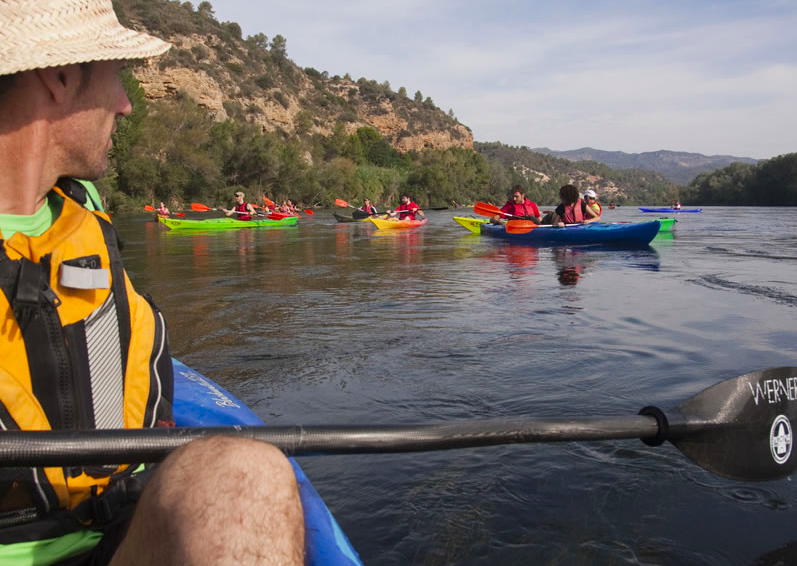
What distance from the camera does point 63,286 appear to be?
130 centimetres

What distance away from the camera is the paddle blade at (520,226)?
14.4 metres

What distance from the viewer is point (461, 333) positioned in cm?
546

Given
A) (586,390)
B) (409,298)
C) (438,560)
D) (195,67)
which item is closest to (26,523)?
(438,560)

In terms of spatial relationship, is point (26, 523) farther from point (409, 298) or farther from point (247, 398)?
point (409, 298)

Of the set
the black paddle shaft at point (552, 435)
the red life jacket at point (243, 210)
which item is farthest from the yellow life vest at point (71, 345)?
the red life jacket at point (243, 210)

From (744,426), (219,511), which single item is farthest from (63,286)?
(744,426)

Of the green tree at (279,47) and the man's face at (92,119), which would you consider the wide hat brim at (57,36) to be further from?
the green tree at (279,47)

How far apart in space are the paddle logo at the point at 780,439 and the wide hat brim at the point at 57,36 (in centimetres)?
228

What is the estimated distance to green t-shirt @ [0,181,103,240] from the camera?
1.28 m

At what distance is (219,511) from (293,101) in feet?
239

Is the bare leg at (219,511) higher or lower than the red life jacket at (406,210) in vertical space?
lower

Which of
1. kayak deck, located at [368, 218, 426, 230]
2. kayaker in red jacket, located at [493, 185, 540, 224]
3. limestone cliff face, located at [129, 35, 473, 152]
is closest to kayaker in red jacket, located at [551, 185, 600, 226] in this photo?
kayaker in red jacket, located at [493, 185, 540, 224]

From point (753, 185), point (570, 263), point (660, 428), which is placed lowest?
point (570, 263)

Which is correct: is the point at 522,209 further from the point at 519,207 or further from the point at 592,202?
the point at 592,202
